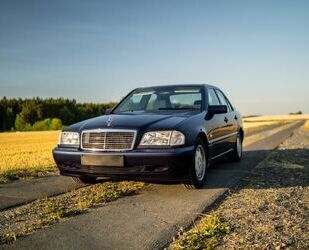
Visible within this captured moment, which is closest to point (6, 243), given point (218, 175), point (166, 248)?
point (166, 248)

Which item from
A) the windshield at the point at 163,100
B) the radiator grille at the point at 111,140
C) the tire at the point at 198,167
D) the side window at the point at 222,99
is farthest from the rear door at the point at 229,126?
the radiator grille at the point at 111,140

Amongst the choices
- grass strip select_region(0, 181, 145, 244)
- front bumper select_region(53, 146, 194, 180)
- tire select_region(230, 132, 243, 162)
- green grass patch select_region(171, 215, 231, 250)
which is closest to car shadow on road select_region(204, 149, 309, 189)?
tire select_region(230, 132, 243, 162)

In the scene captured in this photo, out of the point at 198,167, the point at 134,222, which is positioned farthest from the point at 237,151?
the point at 134,222

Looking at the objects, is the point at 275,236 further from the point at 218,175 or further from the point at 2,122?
the point at 2,122

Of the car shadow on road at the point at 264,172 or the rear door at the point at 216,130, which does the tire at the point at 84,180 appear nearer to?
the car shadow on road at the point at 264,172

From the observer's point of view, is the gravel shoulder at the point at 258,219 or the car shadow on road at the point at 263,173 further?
the car shadow on road at the point at 263,173

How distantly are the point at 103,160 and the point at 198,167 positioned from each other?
142cm

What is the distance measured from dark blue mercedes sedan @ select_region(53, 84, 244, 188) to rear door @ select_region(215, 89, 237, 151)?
1.14m

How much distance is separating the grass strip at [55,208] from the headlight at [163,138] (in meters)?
0.85

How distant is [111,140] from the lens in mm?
5879

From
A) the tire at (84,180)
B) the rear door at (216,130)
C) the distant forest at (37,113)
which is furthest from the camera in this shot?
the distant forest at (37,113)

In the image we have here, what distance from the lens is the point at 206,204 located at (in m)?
5.29

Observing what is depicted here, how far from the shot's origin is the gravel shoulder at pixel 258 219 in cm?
375

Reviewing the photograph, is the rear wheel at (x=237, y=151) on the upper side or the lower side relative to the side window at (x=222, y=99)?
lower
